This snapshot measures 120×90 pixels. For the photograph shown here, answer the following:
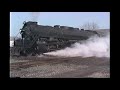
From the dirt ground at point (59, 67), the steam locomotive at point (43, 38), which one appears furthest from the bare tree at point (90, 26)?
the dirt ground at point (59, 67)

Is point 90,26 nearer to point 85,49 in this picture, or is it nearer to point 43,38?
point 85,49

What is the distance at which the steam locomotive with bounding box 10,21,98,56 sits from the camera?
22.0 feet

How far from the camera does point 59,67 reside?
265 inches

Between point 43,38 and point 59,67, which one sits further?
point 43,38

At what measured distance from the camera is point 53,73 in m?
6.66

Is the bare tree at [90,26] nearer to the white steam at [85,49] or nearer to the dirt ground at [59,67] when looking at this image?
the white steam at [85,49]

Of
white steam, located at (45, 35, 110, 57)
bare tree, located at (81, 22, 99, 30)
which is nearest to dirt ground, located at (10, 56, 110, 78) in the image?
white steam, located at (45, 35, 110, 57)

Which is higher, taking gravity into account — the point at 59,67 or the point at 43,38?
the point at 43,38

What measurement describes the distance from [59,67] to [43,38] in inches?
23.6

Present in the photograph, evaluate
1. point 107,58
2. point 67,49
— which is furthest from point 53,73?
point 107,58

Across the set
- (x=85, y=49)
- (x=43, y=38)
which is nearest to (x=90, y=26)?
A: (x=85, y=49)

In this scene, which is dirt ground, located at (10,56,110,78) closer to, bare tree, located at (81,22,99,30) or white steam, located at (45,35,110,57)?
white steam, located at (45,35,110,57)
